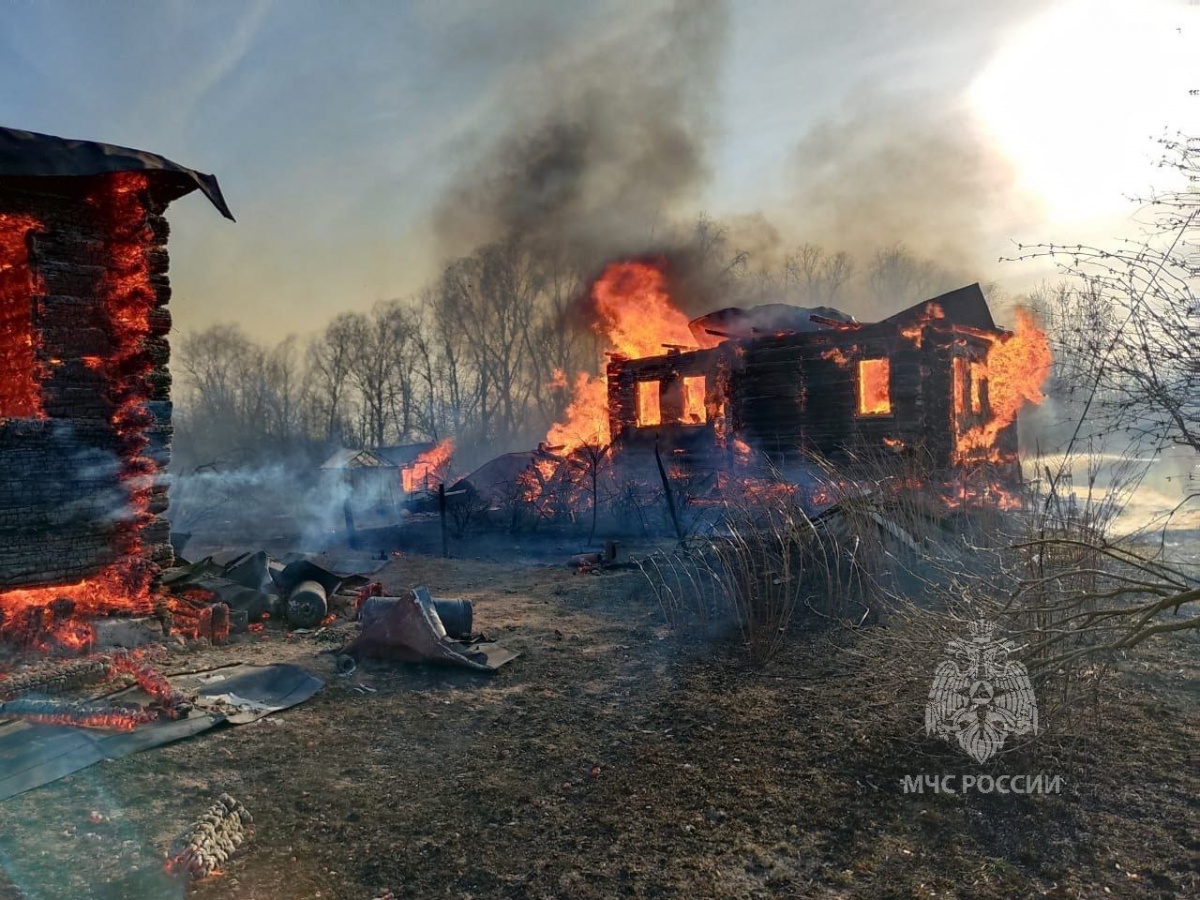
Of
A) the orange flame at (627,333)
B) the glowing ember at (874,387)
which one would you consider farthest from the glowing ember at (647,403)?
the glowing ember at (874,387)

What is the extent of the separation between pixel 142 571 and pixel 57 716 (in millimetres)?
2764

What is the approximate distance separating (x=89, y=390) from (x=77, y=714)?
3.62 meters

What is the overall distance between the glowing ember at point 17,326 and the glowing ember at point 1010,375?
19.4 metres

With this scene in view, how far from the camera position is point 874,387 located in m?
19.8

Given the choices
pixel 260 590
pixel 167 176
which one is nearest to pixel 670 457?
pixel 260 590

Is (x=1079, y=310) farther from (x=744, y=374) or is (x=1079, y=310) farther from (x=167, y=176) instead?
(x=744, y=374)

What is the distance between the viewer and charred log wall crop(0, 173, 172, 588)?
686cm

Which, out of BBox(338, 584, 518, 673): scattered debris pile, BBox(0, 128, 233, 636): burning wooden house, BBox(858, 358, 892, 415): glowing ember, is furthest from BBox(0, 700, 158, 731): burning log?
BBox(858, 358, 892, 415): glowing ember

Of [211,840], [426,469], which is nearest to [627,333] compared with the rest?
[426,469]

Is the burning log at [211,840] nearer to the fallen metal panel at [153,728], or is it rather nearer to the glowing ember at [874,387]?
the fallen metal panel at [153,728]

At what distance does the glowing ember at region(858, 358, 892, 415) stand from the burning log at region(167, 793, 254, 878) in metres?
16.9

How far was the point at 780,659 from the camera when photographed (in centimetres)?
667

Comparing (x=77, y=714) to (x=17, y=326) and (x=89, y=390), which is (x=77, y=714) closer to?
(x=89, y=390)

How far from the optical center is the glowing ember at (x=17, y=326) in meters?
6.97
